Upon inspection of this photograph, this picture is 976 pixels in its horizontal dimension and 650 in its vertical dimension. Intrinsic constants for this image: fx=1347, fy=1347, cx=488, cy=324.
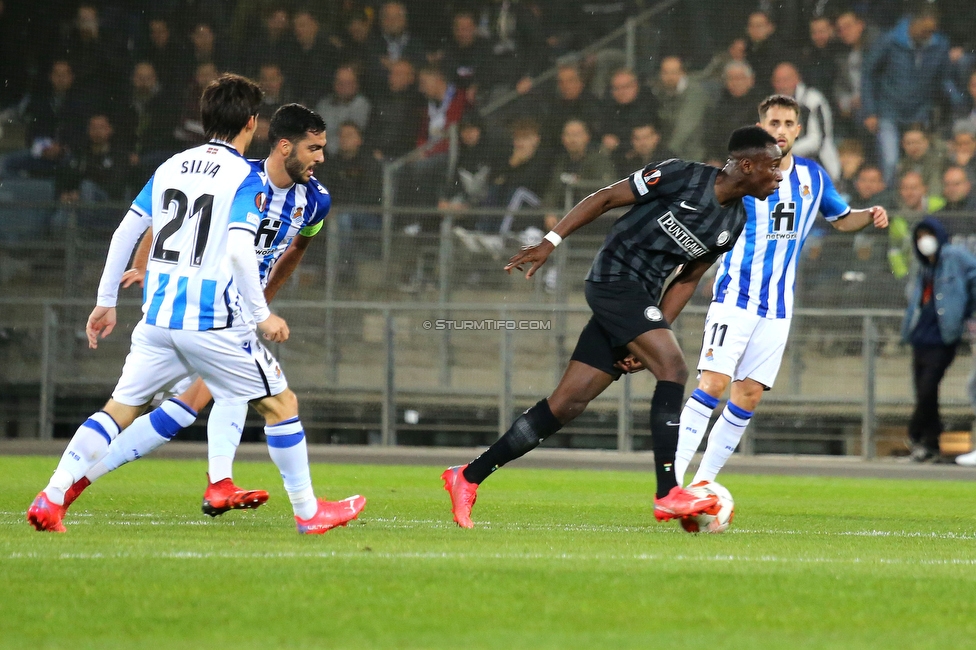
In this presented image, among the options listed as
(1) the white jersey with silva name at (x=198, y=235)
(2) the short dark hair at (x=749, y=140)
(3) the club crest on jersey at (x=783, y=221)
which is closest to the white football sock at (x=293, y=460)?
(1) the white jersey with silva name at (x=198, y=235)

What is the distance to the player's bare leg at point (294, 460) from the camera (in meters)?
5.76

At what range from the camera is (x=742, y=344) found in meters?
7.55

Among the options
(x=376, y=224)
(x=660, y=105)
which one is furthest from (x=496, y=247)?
(x=660, y=105)

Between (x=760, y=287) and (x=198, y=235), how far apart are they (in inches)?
134

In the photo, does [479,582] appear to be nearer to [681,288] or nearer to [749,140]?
[681,288]

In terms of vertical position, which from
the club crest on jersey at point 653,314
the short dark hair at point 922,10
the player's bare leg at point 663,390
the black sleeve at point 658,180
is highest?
the short dark hair at point 922,10

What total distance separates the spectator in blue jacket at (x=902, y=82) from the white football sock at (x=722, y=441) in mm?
9109

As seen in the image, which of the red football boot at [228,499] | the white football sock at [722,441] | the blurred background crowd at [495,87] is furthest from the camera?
the blurred background crowd at [495,87]

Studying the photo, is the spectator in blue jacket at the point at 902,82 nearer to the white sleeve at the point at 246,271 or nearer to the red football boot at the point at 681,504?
the red football boot at the point at 681,504

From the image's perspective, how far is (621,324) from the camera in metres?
6.32

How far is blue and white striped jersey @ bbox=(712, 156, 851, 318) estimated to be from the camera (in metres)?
7.62

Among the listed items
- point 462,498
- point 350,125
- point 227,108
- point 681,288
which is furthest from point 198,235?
point 350,125

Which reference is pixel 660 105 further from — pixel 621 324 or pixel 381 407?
pixel 621 324

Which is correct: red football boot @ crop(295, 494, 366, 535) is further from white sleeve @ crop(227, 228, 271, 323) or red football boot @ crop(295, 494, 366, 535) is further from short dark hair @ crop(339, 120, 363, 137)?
short dark hair @ crop(339, 120, 363, 137)
